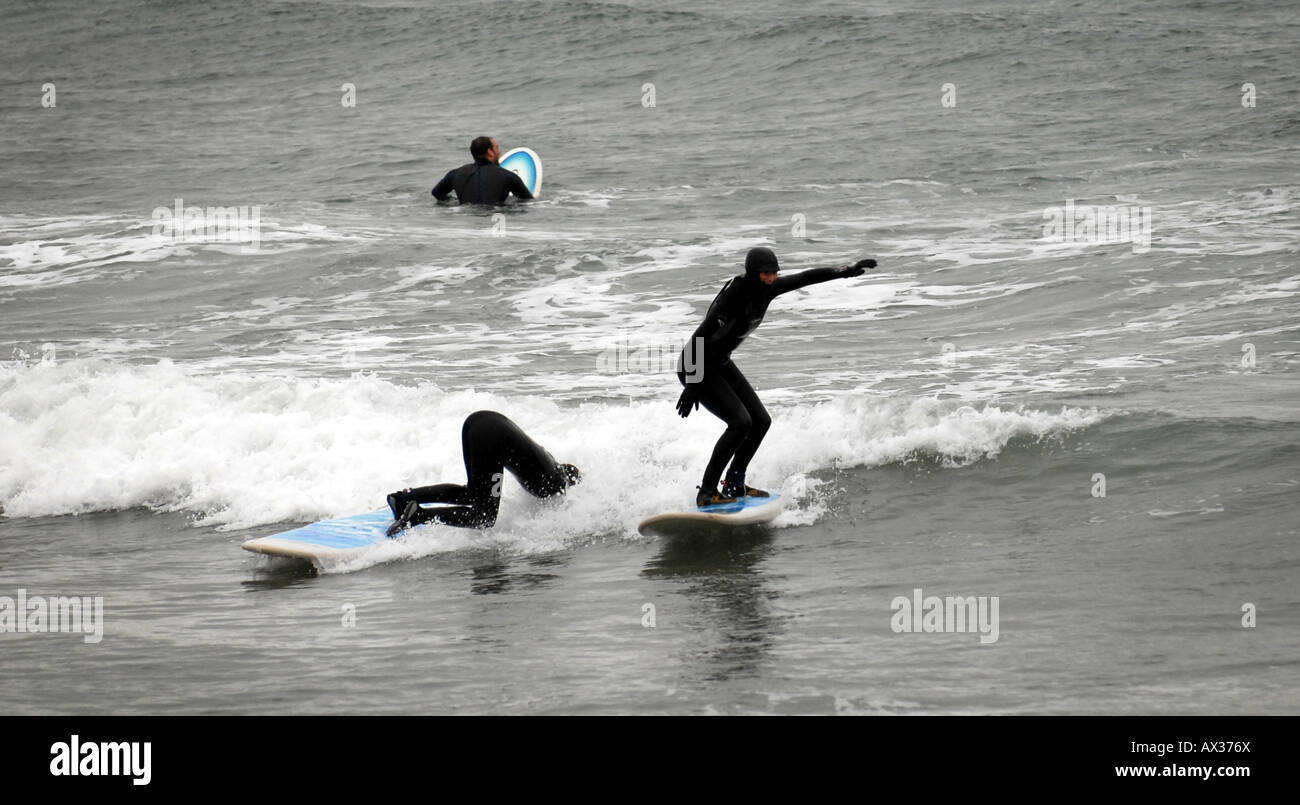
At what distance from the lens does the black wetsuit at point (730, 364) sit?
7848 millimetres

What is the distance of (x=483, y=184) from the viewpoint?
1928cm

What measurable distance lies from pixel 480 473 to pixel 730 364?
5.46 ft

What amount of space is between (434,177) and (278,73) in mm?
11360

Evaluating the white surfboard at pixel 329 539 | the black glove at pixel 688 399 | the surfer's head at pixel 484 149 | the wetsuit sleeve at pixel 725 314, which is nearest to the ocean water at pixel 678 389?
the white surfboard at pixel 329 539

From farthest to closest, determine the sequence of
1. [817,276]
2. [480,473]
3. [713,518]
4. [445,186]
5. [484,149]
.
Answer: [445,186] → [484,149] → [480,473] → [713,518] → [817,276]

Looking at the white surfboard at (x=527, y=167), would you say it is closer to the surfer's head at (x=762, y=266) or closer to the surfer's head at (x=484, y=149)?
the surfer's head at (x=484, y=149)

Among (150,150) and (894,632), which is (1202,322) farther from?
(150,150)

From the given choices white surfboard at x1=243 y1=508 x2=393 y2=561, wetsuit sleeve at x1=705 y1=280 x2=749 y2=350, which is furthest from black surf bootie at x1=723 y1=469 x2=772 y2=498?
white surfboard at x1=243 y1=508 x2=393 y2=561

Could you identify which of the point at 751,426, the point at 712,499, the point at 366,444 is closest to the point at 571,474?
the point at 712,499

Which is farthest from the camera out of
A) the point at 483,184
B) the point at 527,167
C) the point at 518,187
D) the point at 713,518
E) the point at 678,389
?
the point at 527,167

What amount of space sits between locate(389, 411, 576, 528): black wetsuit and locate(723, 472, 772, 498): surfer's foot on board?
3.81 ft

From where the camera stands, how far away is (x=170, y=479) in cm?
980

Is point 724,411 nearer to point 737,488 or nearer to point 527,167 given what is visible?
point 737,488

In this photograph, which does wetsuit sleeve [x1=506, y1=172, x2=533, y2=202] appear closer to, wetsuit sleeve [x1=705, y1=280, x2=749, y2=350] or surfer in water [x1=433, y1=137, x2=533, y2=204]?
surfer in water [x1=433, y1=137, x2=533, y2=204]
